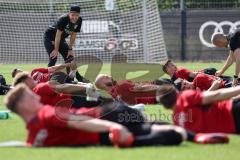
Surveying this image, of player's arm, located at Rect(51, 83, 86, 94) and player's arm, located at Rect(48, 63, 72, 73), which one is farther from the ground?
player's arm, located at Rect(51, 83, 86, 94)

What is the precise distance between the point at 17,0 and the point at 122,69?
7.89 metres

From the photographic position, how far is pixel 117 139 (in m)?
6.89

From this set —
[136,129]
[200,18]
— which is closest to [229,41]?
[136,129]

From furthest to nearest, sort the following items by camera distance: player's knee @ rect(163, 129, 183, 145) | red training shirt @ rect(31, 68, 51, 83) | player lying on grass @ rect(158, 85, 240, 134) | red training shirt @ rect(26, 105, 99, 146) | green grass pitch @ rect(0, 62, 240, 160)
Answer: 1. red training shirt @ rect(31, 68, 51, 83)
2. player lying on grass @ rect(158, 85, 240, 134)
3. player's knee @ rect(163, 129, 183, 145)
4. red training shirt @ rect(26, 105, 99, 146)
5. green grass pitch @ rect(0, 62, 240, 160)

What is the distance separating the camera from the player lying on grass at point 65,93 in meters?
10.0

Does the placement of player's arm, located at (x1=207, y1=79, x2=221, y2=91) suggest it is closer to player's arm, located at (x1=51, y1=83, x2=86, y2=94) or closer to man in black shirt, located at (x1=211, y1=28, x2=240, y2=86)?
man in black shirt, located at (x1=211, y1=28, x2=240, y2=86)

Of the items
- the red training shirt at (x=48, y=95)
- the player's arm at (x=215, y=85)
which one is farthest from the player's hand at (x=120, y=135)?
the player's arm at (x=215, y=85)

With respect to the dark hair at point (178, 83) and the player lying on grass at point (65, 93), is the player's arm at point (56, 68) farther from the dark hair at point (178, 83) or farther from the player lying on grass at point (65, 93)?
the dark hair at point (178, 83)

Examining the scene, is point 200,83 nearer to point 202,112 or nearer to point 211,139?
point 202,112

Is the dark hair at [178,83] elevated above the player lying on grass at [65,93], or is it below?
below

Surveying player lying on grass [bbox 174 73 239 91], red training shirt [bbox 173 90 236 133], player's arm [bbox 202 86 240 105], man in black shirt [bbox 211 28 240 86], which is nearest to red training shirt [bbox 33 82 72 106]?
player lying on grass [bbox 174 73 239 91]

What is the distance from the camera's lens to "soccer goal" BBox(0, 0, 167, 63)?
2678 cm

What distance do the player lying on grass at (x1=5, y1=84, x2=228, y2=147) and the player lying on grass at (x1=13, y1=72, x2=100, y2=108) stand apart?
2.47m

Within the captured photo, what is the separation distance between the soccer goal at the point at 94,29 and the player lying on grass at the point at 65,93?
1486 cm
